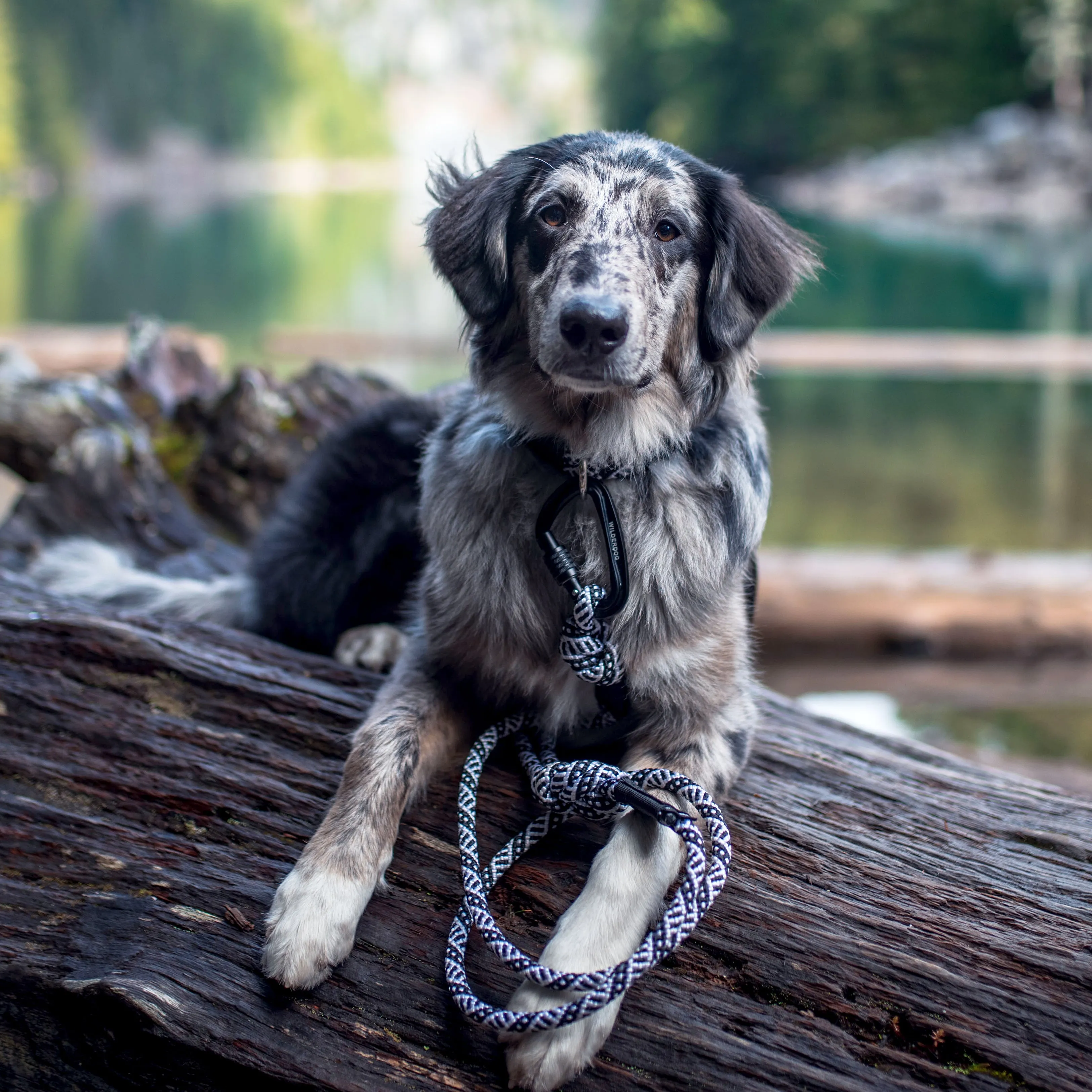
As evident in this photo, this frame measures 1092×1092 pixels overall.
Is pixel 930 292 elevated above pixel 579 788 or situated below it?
above

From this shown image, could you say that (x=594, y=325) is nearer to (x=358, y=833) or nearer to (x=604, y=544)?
(x=604, y=544)

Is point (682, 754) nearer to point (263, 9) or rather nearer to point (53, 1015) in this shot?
point (53, 1015)

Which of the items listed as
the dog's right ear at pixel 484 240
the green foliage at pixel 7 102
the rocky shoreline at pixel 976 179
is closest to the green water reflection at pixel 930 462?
the rocky shoreline at pixel 976 179

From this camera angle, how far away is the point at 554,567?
72.8 inches

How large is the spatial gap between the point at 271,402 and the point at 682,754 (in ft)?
8.03

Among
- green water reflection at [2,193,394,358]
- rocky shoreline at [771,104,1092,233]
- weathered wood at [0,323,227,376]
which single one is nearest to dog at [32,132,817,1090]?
weathered wood at [0,323,227,376]

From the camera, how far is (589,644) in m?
1.80

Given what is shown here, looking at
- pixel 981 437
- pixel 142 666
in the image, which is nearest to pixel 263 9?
pixel 981 437

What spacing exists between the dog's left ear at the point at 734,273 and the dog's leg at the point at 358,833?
35.5 inches

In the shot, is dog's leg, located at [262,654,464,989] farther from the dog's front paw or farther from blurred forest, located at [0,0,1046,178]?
blurred forest, located at [0,0,1046,178]

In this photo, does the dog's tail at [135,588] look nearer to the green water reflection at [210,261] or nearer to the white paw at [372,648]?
the white paw at [372,648]

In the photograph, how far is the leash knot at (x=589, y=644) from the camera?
180cm

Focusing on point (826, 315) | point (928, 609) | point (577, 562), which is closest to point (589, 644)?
point (577, 562)

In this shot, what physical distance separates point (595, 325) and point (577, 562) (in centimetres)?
45
